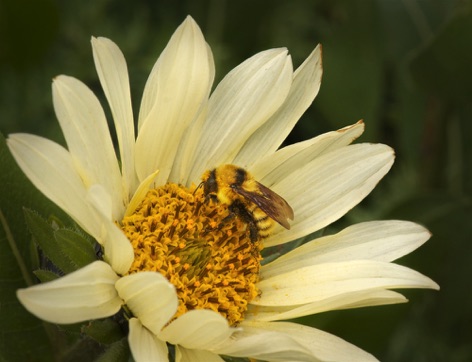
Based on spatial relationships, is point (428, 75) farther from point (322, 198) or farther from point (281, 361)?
point (281, 361)

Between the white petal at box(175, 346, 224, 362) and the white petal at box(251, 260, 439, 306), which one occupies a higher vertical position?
the white petal at box(251, 260, 439, 306)

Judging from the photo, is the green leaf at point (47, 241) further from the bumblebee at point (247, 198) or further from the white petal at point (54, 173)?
the bumblebee at point (247, 198)

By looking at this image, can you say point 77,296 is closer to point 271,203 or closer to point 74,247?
point 74,247

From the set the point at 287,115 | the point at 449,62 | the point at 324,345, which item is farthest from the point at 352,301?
the point at 449,62

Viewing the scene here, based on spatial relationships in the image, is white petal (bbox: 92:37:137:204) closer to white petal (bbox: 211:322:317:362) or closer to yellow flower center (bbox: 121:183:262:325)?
yellow flower center (bbox: 121:183:262:325)

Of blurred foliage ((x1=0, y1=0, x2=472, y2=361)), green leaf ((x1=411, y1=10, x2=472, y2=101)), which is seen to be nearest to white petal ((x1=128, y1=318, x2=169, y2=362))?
blurred foliage ((x1=0, y1=0, x2=472, y2=361))

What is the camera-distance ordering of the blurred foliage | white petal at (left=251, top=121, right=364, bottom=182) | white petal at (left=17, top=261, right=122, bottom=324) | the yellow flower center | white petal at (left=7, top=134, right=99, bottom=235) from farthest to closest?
the blurred foliage < white petal at (left=251, top=121, right=364, bottom=182) < the yellow flower center < white petal at (left=7, top=134, right=99, bottom=235) < white petal at (left=17, top=261, right=122, bottom=324)

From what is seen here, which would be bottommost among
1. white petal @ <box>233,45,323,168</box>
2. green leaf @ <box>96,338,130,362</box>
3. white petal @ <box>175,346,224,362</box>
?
white petal @ <box>175,346,224,362</box>

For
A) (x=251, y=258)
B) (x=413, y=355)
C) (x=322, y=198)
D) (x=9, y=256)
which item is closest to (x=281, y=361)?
(x=251, y=258)
